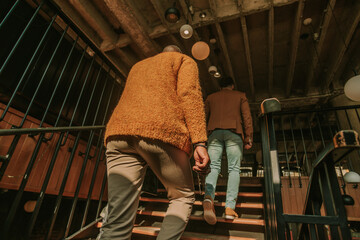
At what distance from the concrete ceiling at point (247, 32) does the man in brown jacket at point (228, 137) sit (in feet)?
6.11

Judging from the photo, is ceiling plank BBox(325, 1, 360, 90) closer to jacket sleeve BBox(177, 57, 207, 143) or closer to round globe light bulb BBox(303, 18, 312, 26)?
round globe light bulb BBox(303, 18, 312, 26)

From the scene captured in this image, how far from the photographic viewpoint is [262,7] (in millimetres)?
3459

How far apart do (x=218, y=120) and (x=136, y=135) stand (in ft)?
5.24

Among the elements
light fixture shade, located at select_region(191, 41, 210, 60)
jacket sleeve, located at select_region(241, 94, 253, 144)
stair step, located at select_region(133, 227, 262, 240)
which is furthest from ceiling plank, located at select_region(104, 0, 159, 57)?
stair step, located at select_region(133, 227, 262, 240)

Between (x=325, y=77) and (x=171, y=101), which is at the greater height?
(x=325, y=77)

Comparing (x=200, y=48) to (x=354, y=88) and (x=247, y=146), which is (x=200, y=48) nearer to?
(x=247, y=146)

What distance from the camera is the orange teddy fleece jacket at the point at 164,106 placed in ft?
3.43

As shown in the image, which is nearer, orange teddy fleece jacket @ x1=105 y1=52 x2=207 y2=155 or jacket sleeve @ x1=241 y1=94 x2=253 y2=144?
orange teddy fleece jacket @ x1=105 y1=52 x2=207 y2=155

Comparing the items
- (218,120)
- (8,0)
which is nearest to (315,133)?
(218,120)

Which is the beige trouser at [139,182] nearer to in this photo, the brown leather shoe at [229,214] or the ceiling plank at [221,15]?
the brown leather shoe at [229,214]

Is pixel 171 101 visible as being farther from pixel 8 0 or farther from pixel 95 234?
pixel 8 0

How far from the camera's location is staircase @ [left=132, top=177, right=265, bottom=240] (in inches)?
74.3

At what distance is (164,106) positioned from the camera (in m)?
1.11

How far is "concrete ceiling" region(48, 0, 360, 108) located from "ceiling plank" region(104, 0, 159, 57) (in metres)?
0.02
